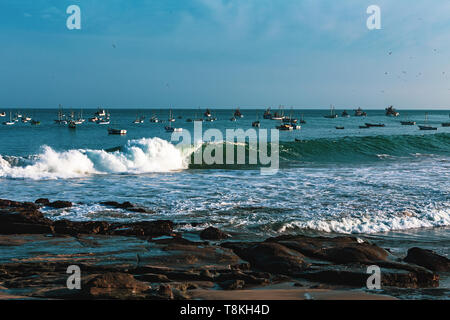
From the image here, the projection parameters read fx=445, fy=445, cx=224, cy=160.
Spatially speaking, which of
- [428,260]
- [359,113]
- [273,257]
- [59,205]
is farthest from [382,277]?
[359,113]

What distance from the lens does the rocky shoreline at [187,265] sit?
6.30m

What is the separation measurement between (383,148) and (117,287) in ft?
126

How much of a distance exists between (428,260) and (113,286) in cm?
538

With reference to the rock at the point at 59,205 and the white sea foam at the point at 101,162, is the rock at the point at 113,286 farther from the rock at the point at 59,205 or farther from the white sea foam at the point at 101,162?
the white sea foam at the point at 101,162

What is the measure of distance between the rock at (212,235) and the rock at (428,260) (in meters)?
3.76

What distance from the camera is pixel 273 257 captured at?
25.5 feet

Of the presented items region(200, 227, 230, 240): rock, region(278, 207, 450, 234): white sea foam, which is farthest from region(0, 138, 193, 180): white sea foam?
region(278, 207, 450, 234): white sea foam

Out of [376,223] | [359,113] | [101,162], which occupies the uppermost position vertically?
[359,113]

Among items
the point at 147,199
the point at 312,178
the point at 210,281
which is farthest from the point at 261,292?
the point at 312,178

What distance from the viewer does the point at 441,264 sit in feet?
25.5

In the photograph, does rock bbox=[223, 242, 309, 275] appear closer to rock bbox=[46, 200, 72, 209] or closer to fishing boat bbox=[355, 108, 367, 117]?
rock bbox=[46, 200, 72, 209]

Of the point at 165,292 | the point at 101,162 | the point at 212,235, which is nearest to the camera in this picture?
the point at 165,292

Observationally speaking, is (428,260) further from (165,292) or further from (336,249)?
(165,292)

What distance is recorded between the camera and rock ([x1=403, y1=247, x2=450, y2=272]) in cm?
769
